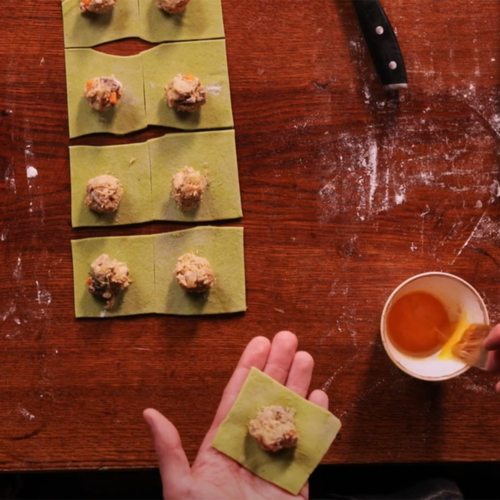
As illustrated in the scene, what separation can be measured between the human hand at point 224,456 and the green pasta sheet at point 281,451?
22 mm

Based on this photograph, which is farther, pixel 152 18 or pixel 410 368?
pixel 152 18

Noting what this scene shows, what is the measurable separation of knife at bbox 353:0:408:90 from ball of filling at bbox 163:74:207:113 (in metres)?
0.54

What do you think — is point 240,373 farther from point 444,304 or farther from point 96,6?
point 96,6

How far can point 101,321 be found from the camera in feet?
5.79

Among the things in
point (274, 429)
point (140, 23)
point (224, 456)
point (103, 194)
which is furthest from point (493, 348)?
point (140, 23)

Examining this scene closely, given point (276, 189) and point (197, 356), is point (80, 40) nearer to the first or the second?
point (276, 189)

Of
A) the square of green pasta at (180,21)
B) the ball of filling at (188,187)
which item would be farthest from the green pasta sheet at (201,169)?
the square of green pasta at (180,21)

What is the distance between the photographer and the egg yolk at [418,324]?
1.66 m

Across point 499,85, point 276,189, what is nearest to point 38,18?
point 276,189

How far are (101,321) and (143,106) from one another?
0.68 m

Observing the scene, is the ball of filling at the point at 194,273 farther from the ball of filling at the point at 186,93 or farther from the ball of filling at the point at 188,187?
the ball of filling at the point at 186,93

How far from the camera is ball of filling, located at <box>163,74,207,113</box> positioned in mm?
1707

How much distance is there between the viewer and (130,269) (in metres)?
1.77

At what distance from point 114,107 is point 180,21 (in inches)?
13.5
